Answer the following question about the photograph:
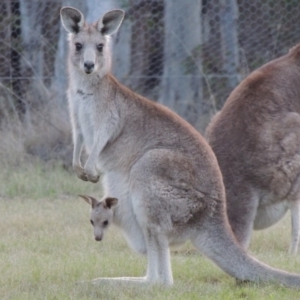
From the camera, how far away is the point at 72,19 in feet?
20.7

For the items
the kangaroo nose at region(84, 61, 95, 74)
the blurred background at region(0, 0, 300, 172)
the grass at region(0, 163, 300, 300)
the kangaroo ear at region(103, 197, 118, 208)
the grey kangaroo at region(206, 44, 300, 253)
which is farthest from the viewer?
the blurred background at region(0, 0, 300, 172)

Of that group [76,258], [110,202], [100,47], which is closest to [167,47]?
[100,47]

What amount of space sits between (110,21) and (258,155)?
1.42 metres

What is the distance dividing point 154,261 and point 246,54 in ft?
25.1

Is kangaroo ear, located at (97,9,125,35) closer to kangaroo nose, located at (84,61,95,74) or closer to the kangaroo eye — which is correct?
the kangaroo eye

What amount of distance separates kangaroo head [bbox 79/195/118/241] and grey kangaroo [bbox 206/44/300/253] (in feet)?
3.27

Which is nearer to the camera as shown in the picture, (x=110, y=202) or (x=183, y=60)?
(x=110, y=202)

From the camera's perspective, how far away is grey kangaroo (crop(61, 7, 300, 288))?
17.7 ft

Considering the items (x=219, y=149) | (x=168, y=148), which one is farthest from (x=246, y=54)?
(x=168, y=148)

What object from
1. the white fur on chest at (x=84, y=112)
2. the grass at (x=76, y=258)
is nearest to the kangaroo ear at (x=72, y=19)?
the white fur on chest at (x=84, y=112)

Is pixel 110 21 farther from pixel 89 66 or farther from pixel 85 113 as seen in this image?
pixel 85 113

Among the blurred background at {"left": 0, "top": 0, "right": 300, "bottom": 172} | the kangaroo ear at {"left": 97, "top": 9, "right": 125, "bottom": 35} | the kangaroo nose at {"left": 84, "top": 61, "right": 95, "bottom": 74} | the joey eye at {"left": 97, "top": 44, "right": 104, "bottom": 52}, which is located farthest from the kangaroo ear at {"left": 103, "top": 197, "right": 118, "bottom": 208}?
the blurred background at {"left": 0, "top": 0, "right": 300, "bottom": 172}

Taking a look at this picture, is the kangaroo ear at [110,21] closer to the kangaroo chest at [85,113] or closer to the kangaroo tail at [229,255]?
the kangaroo chest at [85,113]

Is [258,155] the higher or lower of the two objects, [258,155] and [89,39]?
the lower
